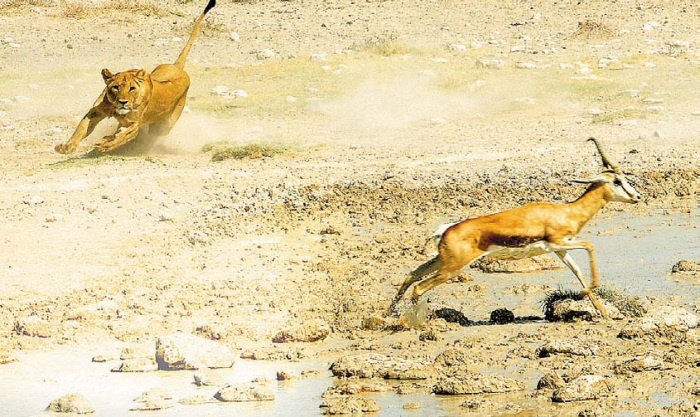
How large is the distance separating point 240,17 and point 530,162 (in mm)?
11746

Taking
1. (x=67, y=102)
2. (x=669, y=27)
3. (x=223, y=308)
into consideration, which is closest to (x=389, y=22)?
(x=669, y=27)

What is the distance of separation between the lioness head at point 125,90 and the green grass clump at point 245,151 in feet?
3.93

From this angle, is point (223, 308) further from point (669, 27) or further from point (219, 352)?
point (669, 27)

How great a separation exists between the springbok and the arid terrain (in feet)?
1.10

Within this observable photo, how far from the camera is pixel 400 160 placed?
56.5ft

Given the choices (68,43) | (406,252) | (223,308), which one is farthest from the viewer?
(68,43)

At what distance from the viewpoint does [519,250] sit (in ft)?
36.3

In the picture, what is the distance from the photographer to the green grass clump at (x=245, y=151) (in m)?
17.6

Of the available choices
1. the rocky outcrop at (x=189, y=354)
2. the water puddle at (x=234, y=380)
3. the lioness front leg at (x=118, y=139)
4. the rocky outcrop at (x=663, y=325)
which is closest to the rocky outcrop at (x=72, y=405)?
the water puddle at (x=234, y=380)

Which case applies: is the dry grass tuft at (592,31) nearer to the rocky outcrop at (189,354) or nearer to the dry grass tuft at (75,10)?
the dry grass tuft at (75,10)

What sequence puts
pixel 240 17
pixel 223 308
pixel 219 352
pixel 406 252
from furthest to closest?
1. pixel 240 17
2. pixel 406 252
3. pixel 223 308
4. pixel 219 352

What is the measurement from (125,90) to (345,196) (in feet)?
11.1

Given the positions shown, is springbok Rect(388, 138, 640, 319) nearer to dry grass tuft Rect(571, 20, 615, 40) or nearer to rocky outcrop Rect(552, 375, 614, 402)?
rocky outcrop Rect(552, 375, 614, 402)

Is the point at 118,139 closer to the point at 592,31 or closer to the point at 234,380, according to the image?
the point at 234,380
